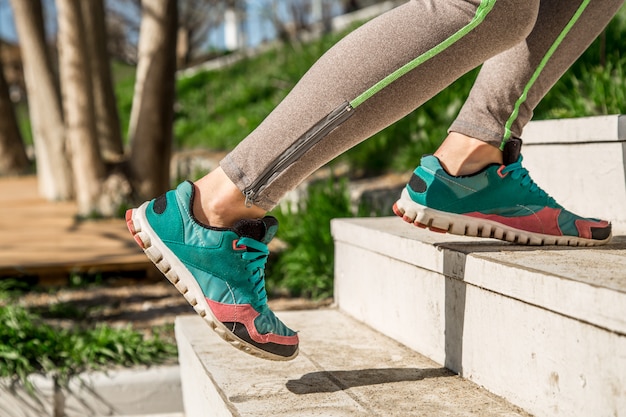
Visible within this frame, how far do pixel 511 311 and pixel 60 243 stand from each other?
11.9 ft

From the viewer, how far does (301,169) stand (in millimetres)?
1494

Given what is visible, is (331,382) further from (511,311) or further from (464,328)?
(511,311)

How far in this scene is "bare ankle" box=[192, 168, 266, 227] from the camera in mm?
1527

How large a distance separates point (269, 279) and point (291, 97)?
103 inches

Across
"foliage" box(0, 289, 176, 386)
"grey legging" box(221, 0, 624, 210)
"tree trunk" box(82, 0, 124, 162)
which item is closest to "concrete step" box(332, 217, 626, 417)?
"grey legging" box(221, 0, 624, 210)

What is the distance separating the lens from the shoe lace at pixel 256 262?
156 centimetres

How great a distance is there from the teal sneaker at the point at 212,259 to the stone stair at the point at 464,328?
0.17 meters

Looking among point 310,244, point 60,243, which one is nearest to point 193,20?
point 60,243

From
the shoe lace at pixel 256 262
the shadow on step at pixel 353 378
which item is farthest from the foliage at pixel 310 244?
the shoe lace at pixel 256 262

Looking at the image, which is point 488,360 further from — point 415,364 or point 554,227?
point 554,227

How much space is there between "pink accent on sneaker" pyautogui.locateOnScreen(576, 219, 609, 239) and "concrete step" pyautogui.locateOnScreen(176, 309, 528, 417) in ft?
1.43

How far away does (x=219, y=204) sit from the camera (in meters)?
1.54

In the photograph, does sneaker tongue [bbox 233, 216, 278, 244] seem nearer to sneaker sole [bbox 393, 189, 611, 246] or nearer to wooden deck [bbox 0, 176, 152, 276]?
sneaker sole [bbox 393, 189, 611, 246]

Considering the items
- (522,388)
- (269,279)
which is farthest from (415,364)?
(269,279)
